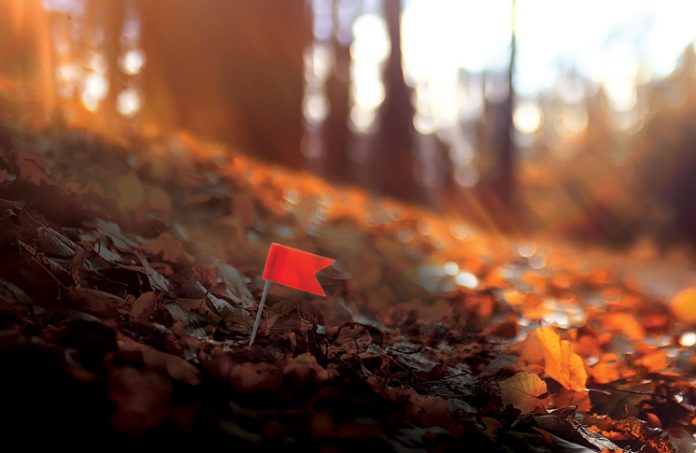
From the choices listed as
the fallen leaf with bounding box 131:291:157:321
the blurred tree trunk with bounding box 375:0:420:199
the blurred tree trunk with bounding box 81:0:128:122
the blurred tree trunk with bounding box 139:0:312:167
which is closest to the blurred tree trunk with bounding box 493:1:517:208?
the blurred tree trunk with bounding box 375:0:420:199

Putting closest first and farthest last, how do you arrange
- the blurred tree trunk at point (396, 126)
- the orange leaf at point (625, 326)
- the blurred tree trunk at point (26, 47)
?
the orange leaf at point (625, 326) < the blurred tree trunk at point (26, 47) < the blurred tree trunk at point (396, 126)

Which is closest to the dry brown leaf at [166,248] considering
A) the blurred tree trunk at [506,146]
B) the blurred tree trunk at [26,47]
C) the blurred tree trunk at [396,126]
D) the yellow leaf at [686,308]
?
the blurred tree trunk at [26,47]

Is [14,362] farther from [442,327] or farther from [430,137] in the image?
[430,137]

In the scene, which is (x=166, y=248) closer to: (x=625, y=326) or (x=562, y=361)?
(x=562, y=361)

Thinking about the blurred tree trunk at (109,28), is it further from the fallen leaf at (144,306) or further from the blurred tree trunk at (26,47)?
the fallen leaf at (144,306)

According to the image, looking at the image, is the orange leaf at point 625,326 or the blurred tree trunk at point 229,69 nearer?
the orange leaf at point 625,326

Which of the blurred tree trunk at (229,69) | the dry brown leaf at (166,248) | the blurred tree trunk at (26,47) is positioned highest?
the blurred tree trunk at (229,69)
